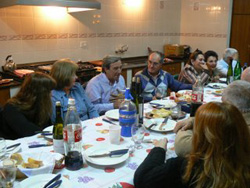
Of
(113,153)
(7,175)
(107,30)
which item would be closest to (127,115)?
(113,153)

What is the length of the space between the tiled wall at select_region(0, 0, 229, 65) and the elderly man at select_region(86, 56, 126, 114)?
1.45 m

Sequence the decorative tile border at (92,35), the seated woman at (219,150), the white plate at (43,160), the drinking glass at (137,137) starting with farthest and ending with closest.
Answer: the decorative tile border at (92,35), the drinking glass at (137,137), the white plate at (43,160), the seated woman at (219,150)

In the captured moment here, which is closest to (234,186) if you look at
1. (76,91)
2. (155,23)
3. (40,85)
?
(40,85)

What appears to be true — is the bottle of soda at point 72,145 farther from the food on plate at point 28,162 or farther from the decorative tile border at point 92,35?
the decorative tile border at point 92,35

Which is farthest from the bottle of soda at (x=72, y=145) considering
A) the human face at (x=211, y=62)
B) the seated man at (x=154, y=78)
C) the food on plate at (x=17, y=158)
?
the human face at (x=211, y=62)

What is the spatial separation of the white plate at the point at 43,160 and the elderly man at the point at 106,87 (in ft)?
4.41

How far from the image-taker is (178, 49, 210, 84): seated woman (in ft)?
10.9

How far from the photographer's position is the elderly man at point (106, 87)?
8.86 feet

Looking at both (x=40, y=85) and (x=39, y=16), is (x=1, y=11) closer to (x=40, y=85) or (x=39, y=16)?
(x=39, y=16)

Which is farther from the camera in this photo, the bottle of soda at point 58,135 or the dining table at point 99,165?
the bottle of soda at point 58,135

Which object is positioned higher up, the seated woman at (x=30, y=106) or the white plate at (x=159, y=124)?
the seated woman at (x=30, y=106)

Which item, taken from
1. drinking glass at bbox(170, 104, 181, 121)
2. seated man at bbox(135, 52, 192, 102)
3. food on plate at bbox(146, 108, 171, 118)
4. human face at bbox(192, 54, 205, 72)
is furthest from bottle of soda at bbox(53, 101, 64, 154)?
human face at bbox(192, 54, 205, 72)

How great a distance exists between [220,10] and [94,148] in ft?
15.4

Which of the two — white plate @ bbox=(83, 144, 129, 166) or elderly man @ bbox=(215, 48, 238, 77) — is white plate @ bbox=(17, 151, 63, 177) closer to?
white plate @ bbox=(83, 144, 129, 166)
